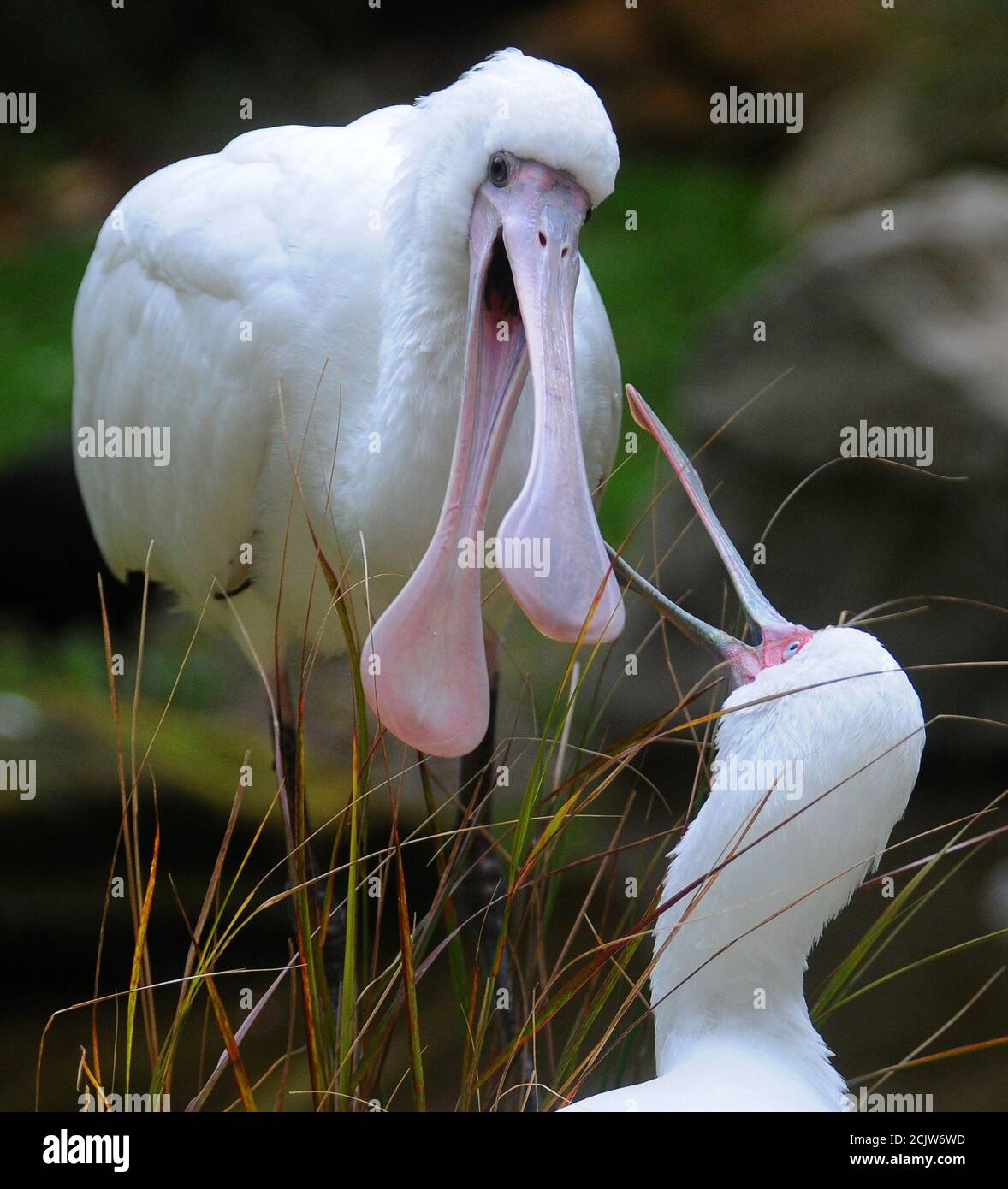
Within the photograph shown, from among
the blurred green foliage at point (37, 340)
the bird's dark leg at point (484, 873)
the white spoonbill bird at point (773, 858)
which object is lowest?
the white spoonbill bird at point (773, 858)

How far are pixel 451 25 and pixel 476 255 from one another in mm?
8023

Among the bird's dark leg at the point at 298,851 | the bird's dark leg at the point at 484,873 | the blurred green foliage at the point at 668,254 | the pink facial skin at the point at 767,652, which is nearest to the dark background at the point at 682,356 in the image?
the blurred green foliage at the point at 668,254

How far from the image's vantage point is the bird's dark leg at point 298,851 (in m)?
2.61

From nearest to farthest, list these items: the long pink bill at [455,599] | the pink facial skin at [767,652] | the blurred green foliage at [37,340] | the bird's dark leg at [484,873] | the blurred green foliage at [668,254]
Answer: the pink facial skin at [767,652] < the long pink bill at [455,599] < the bird's dark leg at [484,873] < the blurred green foliage at [37,340] < the blurred green foliage at [668,254]

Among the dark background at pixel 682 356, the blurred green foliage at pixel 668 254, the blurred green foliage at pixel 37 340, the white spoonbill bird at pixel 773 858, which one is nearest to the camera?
the white spoonbill bird at pixel 773 858

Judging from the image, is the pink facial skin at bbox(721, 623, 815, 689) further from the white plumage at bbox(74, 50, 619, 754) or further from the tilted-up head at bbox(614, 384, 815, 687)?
the white plumage at bbox(74, 50, 619, 754)

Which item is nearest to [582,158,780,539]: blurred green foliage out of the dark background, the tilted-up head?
the dark background

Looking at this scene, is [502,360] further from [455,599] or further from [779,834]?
[779,834]

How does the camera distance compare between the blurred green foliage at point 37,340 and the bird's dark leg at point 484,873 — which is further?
the blurred green foliage at point 37,340

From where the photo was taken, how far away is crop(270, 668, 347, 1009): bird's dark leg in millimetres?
2613

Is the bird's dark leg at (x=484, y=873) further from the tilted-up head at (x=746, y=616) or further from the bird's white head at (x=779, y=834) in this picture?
the bird's white head at (x=779, y=834)

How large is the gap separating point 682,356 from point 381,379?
566 cm

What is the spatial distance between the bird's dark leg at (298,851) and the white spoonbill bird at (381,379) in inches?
5.5

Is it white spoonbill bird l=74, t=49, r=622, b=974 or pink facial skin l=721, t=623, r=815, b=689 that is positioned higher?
white spoonbill bird l=74, t=49, r=622, b=974
